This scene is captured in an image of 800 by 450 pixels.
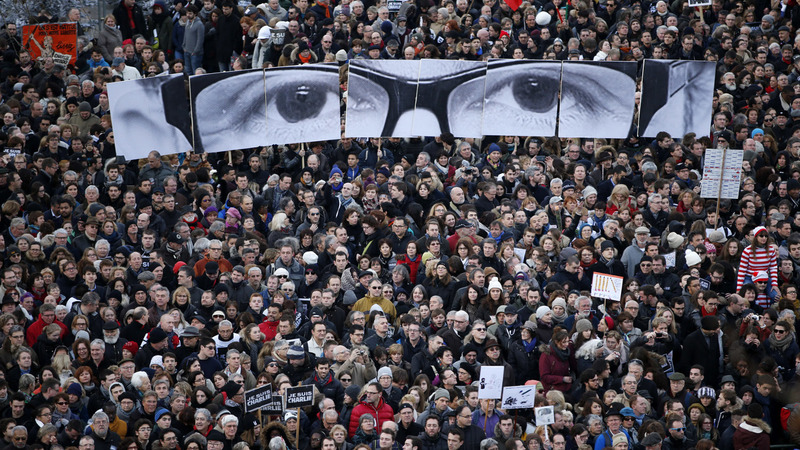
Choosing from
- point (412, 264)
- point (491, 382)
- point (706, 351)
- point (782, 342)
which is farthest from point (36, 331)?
point (782, 342)

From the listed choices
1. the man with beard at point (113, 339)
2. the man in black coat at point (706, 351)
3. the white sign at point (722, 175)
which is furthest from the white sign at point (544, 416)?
the white sign at point (722, 175)

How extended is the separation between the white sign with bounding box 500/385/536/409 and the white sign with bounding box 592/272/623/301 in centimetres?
237

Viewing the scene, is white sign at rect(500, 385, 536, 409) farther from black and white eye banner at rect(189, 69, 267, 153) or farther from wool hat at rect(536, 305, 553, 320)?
black and white eye banner at rect(189, 69, 267, 153)

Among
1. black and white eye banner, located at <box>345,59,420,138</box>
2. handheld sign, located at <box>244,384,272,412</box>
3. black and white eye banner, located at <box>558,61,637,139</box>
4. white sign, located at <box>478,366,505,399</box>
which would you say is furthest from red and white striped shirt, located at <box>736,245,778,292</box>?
handheld sign, located at <box>244,384,272,412</box>

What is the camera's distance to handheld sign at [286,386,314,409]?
13273 millimetres

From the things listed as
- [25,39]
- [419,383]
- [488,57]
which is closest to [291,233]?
[419,383]

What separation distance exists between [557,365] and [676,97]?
7760mm

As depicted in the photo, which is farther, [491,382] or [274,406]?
[491,382]

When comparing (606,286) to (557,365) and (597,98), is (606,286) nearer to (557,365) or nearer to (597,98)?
(557,365)

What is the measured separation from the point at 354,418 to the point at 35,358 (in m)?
3.74

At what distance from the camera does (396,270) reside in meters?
16.2

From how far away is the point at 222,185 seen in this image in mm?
19266

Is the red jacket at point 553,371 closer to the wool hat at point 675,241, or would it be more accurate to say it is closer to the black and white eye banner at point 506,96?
the wool hat at point 675,241

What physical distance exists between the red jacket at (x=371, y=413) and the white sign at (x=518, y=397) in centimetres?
123
